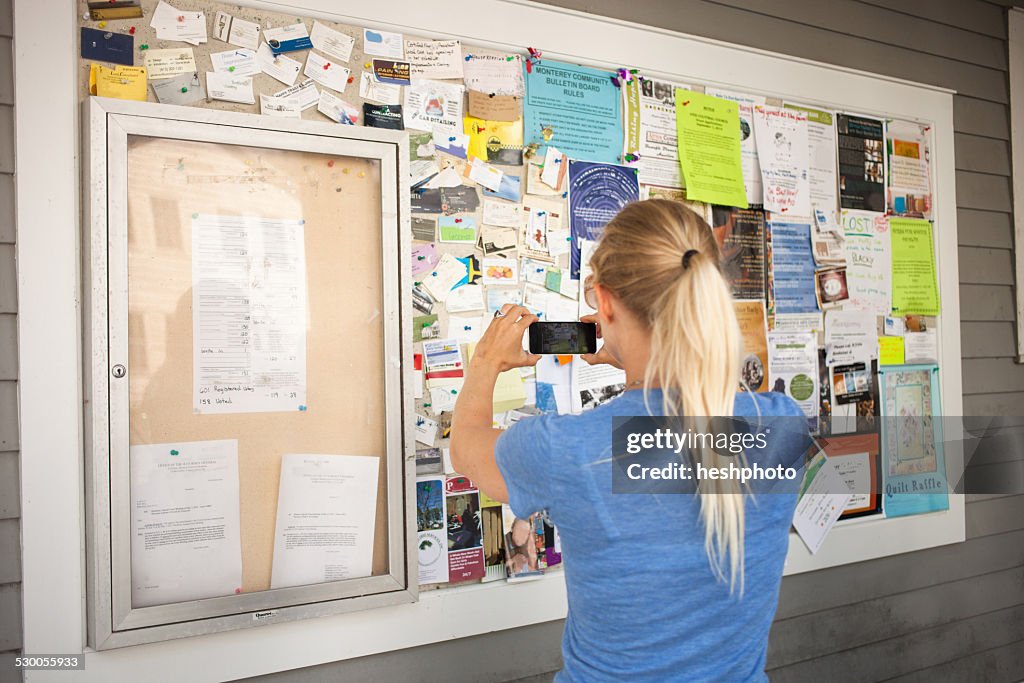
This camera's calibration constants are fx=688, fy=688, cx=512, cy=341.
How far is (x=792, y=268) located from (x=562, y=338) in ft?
3.95

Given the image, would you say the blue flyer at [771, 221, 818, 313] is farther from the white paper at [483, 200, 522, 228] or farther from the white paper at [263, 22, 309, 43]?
the white paper at [263, 22, 309, 43]

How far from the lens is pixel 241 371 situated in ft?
5.03

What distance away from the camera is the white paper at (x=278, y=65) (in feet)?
5.14

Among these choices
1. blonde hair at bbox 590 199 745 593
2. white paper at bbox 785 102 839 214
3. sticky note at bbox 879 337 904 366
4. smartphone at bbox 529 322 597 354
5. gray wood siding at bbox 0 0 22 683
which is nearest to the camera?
blonde hair at bbox 590 199 745 593

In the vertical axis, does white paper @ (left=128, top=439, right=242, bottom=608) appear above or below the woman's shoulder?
below

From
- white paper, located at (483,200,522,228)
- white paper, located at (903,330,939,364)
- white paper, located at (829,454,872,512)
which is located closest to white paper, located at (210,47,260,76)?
white paper, located at (483,200,522,228)

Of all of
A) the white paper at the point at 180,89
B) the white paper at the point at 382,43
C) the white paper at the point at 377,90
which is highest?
the white paper at the point at 382,43

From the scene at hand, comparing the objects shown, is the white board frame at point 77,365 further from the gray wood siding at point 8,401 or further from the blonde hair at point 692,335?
the blonde hair at point 692,335

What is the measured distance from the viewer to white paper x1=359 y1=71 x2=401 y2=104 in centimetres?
168

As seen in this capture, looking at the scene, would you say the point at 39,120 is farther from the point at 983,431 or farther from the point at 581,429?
the point at 983,431

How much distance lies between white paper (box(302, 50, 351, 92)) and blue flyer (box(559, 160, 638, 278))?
2.13 feet

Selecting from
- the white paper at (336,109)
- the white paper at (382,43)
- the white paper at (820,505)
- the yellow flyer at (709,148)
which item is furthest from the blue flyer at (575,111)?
the white paper at (820,505)

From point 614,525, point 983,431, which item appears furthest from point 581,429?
point 983,431

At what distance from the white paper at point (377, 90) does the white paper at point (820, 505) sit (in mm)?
1770
